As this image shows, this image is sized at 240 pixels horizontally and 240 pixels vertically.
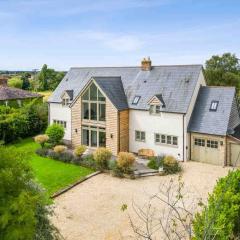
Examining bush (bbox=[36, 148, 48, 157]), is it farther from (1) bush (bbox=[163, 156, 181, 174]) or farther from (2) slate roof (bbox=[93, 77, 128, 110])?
(1) bush (bbox=[163, 156, 181, 174])

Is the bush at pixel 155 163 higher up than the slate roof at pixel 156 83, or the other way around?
the slate roof at pixel 156 83

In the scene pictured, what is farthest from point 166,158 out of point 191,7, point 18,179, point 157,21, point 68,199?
point 18,179

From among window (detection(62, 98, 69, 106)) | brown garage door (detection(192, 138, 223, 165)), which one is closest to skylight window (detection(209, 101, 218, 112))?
brown garage door (detection(192, 138, 223, 165))

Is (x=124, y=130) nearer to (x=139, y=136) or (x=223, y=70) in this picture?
(x=139, y=136)

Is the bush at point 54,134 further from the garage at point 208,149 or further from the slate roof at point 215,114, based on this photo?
the garage at point 208,149

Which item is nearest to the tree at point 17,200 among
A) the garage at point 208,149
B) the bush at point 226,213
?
the bush at point 226,213

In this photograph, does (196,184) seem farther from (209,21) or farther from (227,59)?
(227,59)
